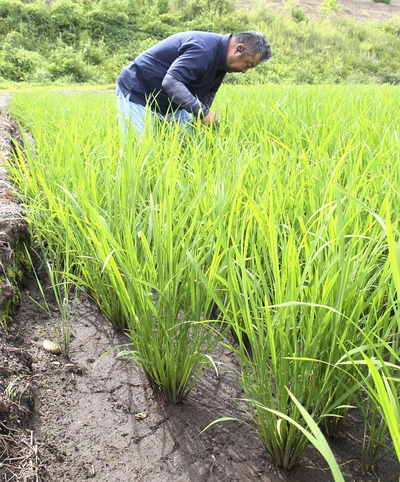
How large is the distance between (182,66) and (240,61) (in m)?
0.39

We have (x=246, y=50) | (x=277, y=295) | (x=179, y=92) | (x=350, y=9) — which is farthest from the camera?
(x=350, y=9)

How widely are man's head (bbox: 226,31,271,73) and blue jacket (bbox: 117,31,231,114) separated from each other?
0.04 metres

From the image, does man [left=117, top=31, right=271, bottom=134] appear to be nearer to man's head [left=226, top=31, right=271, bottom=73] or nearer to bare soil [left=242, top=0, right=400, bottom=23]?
man's head [left=226, top=31, right=271, bottom=73]

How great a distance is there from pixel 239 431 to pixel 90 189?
80 cm

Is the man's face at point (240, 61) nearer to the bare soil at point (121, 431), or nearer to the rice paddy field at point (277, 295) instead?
the rice paddy field at point (277, 295)

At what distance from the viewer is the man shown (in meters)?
2.25

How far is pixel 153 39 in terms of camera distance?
15.6 meters

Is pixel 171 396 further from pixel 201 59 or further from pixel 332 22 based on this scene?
pixel 332 22

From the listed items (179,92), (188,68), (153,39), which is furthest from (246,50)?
(153,39)

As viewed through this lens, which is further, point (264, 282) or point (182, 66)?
point (182, 66)

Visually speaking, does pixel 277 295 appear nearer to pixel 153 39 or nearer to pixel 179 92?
pixel 179 92

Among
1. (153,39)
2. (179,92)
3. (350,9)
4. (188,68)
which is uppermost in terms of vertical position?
(350,9)

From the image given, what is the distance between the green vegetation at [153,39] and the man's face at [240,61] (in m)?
10.5

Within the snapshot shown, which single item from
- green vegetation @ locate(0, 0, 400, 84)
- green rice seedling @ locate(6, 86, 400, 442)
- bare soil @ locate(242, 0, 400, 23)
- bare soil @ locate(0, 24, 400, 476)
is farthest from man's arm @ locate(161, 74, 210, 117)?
bare soil @ locate(242, 0, 400, 23)
